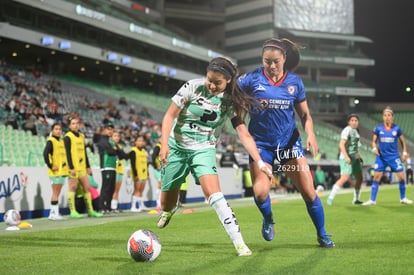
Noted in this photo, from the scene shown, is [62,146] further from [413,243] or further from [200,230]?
[413,243]

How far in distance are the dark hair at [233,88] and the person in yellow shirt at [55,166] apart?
8206mm

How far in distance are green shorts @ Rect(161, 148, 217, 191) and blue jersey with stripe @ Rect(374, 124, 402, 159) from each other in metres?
10.2

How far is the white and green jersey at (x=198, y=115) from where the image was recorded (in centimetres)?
659

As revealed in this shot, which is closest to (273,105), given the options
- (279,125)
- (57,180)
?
(279,125)

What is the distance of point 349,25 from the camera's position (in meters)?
76.5

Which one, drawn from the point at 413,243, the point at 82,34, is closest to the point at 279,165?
the point at 413,243

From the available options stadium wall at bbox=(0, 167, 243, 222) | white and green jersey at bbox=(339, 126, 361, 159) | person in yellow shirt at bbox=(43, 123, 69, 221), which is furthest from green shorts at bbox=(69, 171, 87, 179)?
white and green jersey at bbox=(339, 126, 361, 159)

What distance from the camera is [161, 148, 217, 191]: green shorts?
21.6 feet

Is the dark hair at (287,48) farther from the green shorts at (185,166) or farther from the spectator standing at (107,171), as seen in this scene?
the spectator standing at (107,171)

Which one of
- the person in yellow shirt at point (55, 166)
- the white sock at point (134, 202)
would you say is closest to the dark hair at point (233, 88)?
the person in yellow shirt at point (55, 166)

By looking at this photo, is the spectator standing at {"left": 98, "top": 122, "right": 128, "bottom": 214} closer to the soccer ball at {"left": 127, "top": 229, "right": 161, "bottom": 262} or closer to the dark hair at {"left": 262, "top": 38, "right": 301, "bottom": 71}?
the dark hair at {"left": 262, "top": 38, "right": 301, "bottom": 71}

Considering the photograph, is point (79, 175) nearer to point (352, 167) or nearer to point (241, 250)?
point (352, 167)

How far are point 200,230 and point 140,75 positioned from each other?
47122 millimetres

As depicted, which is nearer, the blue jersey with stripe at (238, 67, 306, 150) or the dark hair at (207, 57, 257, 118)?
the dark hair at (207, 57, 257, 118)
